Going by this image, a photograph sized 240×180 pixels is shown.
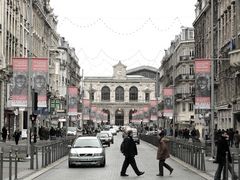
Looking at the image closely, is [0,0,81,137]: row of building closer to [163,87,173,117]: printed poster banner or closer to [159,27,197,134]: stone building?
[163,87,173,117]: printed poster banner

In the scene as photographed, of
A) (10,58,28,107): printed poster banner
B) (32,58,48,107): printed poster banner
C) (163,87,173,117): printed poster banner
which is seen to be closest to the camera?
(10,58,28,107): printed poster banner

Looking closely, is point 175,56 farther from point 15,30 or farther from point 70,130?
point 15,30

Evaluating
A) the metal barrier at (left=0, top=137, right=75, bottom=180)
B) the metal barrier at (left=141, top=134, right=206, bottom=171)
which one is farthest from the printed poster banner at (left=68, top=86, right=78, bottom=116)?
the metal barrier at (left=141, top=134, right=206, bottom=171)

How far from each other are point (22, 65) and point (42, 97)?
18.6 feet

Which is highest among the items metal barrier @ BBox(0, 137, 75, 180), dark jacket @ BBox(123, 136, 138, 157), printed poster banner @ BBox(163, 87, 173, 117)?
printed poster banner @ BBox(163, 87, 173, 117)

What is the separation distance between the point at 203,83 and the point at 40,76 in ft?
29.1

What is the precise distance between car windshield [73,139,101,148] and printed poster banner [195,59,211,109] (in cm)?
707

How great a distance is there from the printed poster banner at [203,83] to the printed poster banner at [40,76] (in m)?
8.16

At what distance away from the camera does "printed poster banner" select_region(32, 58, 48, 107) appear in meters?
35.3

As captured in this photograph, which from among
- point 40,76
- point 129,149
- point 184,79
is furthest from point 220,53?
point 184,79

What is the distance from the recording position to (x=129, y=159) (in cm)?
2612

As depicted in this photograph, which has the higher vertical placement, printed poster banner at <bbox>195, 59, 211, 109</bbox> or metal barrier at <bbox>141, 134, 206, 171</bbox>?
printed poster banner at <bbox>195, 59, 211, 109</bbox>

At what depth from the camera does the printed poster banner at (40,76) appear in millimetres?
35312

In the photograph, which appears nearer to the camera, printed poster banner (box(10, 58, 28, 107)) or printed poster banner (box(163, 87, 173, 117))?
printed poster banner (box(10, 58, 28, 107))
